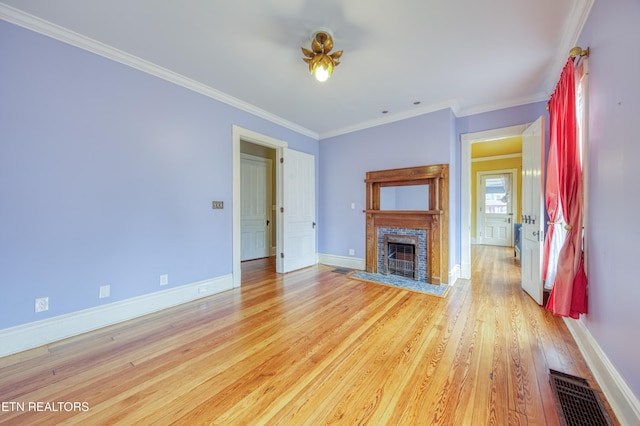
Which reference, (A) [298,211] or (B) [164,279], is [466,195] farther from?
(B) [164,279]

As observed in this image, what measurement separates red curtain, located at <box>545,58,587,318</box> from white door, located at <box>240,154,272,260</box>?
17.3 feet

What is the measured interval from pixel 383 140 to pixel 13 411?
4.76 meters

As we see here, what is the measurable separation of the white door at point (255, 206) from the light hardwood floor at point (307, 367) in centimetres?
290

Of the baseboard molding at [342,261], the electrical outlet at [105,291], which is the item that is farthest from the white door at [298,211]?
the electrical outlet at [105,291]

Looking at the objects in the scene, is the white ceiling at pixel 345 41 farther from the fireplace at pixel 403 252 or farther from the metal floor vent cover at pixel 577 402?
the metal floor vent cover at pixel 577 402

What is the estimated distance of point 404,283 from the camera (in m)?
3.65

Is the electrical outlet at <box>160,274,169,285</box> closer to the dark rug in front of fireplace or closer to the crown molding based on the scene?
the crown molding

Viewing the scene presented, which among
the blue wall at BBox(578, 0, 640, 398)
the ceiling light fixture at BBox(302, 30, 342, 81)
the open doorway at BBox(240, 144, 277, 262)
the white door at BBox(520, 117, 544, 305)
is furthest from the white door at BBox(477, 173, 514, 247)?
the ceiling light fixture at BBox(302, 30, 342, 81)

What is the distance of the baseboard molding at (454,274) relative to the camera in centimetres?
359

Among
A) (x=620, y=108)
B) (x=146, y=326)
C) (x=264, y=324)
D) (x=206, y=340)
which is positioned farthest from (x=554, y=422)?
(x=146, y=326)

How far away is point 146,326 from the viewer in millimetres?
2391

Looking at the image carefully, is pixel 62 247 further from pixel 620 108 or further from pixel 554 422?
pixel 620 108

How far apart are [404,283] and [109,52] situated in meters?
4.54

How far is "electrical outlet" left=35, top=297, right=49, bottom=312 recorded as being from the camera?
6.70ft
